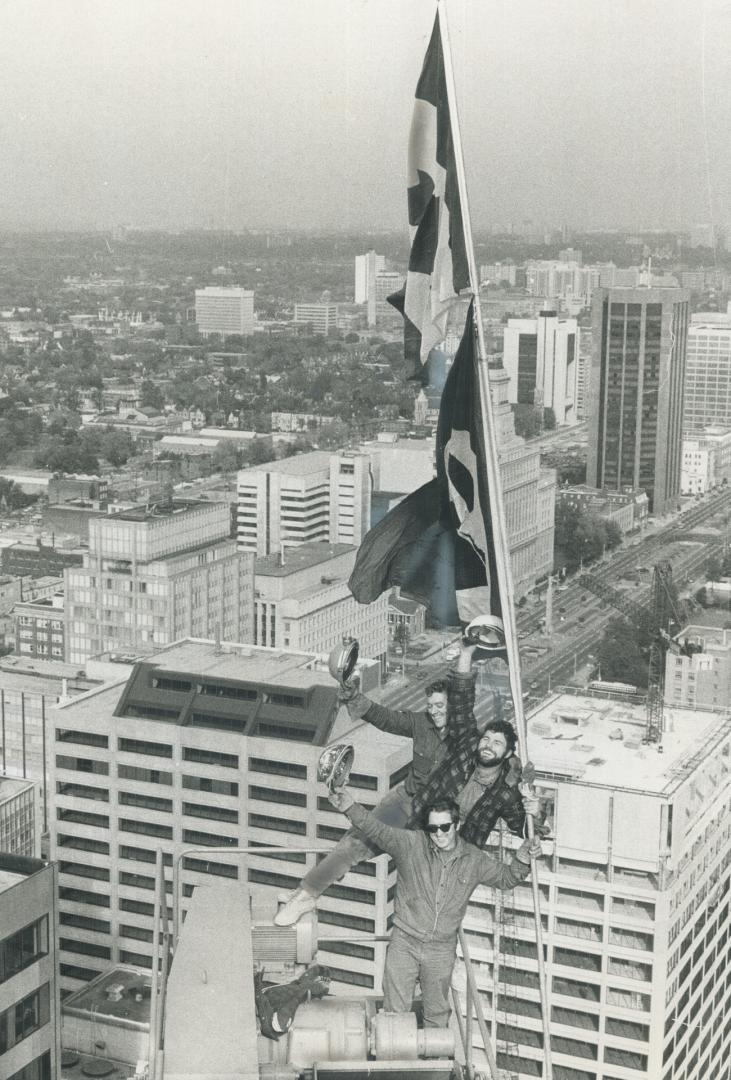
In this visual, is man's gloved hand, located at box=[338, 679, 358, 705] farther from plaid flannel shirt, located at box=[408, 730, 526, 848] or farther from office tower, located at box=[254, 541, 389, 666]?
office tower, located at box=[254, 541, 389, 666]

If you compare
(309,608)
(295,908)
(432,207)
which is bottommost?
(309,608)

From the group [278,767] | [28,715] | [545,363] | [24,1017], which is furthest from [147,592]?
[24,1017]

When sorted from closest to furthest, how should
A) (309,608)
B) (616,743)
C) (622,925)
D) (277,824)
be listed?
(622,925)
(616,743)
(277,824)
(309,608)

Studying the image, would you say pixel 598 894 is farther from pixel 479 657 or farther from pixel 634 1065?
pixel 479 657

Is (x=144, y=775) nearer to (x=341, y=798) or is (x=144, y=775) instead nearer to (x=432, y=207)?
(x=432, y=207)

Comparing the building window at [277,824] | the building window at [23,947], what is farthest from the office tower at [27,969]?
the building window at [277,824]

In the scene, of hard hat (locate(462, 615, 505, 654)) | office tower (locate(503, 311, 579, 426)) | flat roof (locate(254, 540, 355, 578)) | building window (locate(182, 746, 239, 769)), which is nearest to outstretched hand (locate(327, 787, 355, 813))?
hard hat (locate(462, 615, 505, 654))

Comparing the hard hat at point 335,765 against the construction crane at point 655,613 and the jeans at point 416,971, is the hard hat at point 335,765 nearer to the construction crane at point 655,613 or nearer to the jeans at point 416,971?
the jeans at point 416,971
